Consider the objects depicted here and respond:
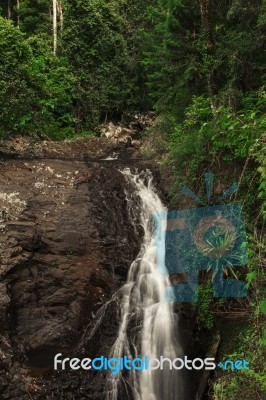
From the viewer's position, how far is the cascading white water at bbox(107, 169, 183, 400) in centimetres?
721

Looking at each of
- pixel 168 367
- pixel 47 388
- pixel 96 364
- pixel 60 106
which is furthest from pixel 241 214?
pixel 60 106

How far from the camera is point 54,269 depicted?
8773 mm

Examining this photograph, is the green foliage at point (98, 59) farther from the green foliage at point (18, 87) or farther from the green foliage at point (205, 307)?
the green foliage at point (205, 307)

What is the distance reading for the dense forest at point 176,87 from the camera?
6148 mm

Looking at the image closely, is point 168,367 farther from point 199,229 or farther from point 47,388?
point 199,229

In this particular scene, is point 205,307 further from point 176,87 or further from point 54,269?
point 176,87

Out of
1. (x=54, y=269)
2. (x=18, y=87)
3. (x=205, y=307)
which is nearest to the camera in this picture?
(x=205, y=307)

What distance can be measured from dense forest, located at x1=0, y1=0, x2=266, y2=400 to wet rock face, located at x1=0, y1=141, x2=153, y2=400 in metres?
2.12

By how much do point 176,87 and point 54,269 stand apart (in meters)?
6.00

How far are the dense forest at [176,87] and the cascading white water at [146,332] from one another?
801 millimetres

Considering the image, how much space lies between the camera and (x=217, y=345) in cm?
754

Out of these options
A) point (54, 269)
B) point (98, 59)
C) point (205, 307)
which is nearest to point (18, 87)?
point (54, 269)

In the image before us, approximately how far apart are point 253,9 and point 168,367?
7.68 meters

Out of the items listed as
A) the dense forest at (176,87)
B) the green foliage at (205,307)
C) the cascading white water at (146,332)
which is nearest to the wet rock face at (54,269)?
the cascading white water at (146,332)
